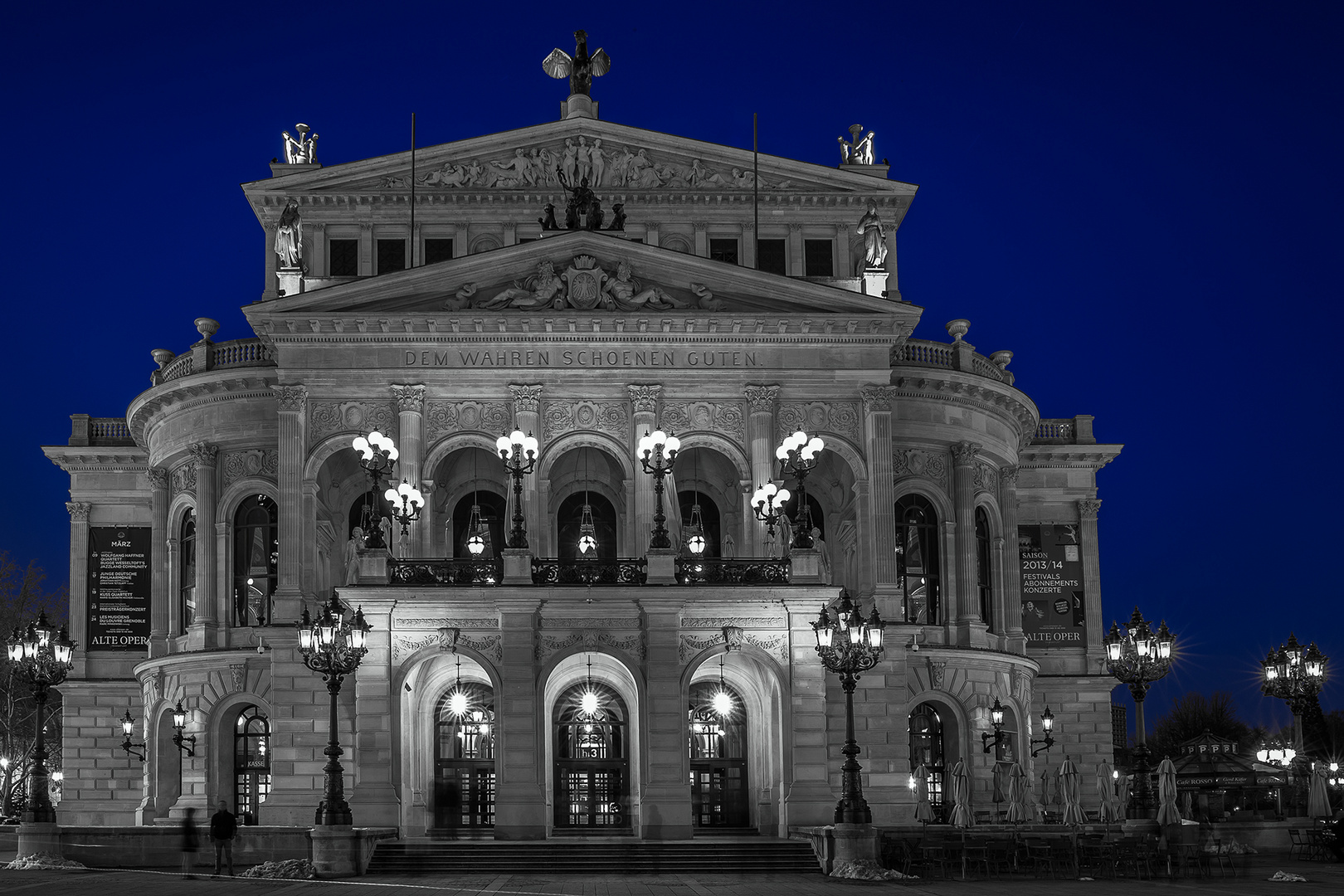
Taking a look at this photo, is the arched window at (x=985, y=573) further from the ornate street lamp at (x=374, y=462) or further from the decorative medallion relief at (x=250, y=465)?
the decorative medallion relief at (x=250, y=465)

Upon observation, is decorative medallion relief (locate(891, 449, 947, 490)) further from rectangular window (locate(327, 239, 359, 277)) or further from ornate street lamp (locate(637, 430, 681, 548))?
rectangular window (locate(327, 239, 359, 277))

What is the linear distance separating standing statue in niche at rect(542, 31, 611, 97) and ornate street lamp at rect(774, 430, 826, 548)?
20.8 metres

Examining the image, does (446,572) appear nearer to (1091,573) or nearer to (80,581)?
(80,581)

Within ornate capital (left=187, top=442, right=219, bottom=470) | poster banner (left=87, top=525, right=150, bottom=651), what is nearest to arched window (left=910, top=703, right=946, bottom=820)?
ornate capital (left=187, top=442, right=219, bottom=470)

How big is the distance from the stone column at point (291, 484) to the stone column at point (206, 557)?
5.73 metres

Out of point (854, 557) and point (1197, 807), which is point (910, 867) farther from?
point (1197, 807)

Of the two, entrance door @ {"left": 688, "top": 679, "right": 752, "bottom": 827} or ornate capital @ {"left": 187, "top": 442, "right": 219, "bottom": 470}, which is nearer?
entrance door @ {"left": 688, "top": 679, "right": 752, "bottom": 827}

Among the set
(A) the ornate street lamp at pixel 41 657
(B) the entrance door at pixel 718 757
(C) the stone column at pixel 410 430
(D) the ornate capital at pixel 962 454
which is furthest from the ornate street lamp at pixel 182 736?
(D) the ornate capital at pixel 962 454

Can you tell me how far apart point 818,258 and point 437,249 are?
1338 cm

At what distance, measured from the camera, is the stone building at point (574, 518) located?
4441 centimetres

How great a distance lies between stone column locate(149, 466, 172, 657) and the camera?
189ft

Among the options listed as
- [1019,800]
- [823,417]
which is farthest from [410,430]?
[1019,800]

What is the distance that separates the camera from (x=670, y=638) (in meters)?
44.0

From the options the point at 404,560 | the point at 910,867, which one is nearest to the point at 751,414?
the point at 404,560
